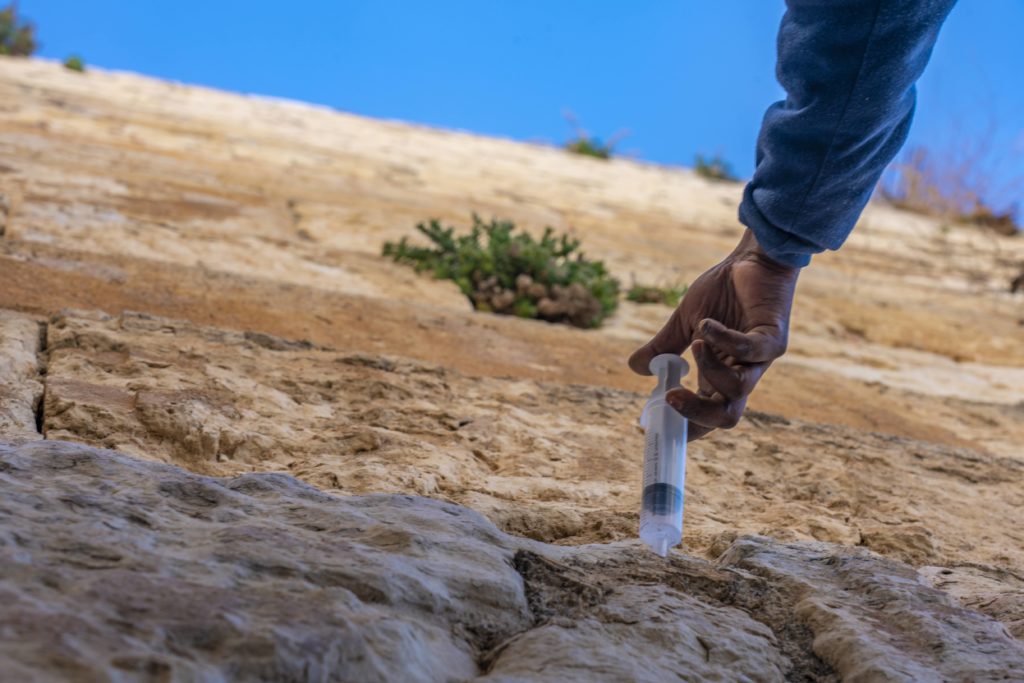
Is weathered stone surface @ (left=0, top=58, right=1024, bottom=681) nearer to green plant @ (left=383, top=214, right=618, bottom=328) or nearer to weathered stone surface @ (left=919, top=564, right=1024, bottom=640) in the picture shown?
weathered stone surface @ (left=919, top=564, right=1024, bottom=640)

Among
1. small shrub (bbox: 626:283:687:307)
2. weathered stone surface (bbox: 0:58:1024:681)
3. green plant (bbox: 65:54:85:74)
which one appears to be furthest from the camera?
green plant (bbox: 65:54:85:74)

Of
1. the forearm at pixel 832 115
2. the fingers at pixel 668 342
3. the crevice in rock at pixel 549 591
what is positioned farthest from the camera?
the fingers at pixel 668 342

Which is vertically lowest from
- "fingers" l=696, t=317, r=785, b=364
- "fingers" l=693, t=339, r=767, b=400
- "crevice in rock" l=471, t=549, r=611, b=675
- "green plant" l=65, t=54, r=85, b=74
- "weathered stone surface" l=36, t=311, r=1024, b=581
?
"crevice in rock" l=471, t=549, r=611, b=675

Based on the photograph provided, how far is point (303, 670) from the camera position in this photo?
85cm

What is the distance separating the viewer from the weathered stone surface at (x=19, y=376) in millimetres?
1580

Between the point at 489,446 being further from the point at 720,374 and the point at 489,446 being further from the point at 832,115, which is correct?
the point at 832,115

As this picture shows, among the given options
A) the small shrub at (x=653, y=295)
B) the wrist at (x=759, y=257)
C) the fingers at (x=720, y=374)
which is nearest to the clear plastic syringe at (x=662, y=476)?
the fingers at (x=720, y=374)

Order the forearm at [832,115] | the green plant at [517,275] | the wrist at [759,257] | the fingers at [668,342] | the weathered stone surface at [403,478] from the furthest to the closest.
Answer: the green plant at [517,275], the fingers at [668,342], the wrist at [759,257], the forearm at [832,115], the weathered stone surface at [403,478]

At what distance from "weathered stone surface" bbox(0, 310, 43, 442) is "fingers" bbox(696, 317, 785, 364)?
0.95 metres

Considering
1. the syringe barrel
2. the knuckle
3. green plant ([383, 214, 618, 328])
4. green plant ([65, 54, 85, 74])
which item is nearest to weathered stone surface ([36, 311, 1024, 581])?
the syringe barrel

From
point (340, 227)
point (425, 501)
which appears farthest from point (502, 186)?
point (425, 501)

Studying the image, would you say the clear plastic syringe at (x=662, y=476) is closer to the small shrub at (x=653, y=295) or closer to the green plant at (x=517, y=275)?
the green plant at (x=517, y=275)

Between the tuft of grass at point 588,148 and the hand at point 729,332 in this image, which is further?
the tuft of grass at point 588,148

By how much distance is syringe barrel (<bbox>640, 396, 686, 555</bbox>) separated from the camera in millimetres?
1461
